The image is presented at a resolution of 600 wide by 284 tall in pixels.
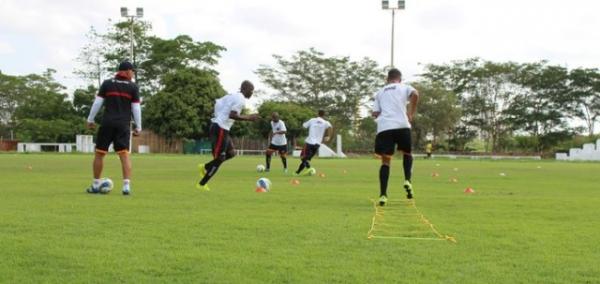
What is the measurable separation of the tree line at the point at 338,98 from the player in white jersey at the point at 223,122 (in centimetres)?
4474

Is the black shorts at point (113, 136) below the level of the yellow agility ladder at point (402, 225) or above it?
above

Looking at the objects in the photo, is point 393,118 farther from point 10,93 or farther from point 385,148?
point 10,93

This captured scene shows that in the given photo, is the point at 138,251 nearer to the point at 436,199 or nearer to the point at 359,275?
the point at 359,275

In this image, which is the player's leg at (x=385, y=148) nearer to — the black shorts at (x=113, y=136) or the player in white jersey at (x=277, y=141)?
the black shorts at (x=113, y=136)

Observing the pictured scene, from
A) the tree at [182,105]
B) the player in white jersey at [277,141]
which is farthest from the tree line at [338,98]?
the player in white jersey at [277,141]

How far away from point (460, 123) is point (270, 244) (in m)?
62.8

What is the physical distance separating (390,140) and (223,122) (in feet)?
10.2

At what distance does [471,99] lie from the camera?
213ft

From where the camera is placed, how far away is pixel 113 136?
392 inches

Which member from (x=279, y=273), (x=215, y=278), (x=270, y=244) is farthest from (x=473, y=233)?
(x=215, y=278)

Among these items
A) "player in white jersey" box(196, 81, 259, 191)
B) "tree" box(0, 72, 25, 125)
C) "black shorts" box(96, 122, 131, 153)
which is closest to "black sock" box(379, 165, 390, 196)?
"player in white jersey" box(196, 81, 259, 191)

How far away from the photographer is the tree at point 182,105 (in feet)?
182

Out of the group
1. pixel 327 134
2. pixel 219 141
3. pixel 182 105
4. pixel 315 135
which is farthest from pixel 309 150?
pixel 182 105

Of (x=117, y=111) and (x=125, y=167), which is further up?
(x=117, y=111)
